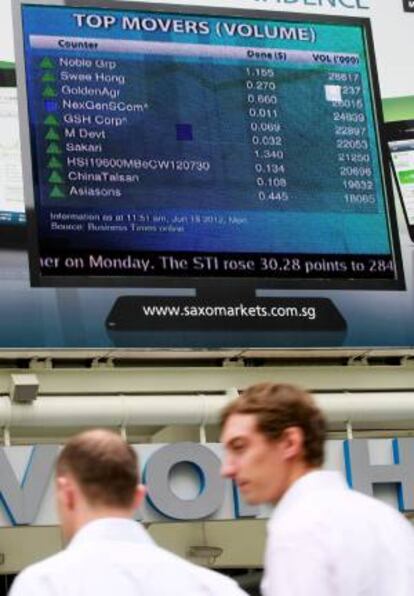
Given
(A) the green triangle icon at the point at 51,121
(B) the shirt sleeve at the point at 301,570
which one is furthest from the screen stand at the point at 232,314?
(B) the shirt sleeve at the point at 301,570

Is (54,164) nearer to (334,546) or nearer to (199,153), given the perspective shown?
(199,153)

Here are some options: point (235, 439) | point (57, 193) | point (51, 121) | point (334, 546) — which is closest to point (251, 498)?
point (235, 439)

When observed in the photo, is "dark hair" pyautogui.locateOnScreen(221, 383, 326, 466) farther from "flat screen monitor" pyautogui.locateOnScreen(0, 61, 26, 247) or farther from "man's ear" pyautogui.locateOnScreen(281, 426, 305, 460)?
"flat screen monitor" pyautogui.locateOnScreen(0, 61, 26, 247)

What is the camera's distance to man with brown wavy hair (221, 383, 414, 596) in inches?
101

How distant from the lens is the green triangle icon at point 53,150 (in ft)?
33.5

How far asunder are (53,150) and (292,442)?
301 inches

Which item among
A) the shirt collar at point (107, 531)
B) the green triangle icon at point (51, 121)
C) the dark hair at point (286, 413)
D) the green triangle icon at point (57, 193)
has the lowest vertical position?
the shirt collar at point (107, 531)

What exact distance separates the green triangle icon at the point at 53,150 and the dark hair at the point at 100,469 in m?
7.57

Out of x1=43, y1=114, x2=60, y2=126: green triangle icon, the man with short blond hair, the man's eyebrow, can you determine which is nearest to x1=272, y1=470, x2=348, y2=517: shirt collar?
the man's eyebrow

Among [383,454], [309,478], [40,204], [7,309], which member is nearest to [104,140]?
[40,204]

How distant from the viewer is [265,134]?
35.1ft

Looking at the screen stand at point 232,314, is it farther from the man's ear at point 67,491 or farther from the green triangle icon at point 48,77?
the man's ear at point 67,491

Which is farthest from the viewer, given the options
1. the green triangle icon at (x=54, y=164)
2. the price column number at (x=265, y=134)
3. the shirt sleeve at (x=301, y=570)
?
the price column number at (x=265, y=134)

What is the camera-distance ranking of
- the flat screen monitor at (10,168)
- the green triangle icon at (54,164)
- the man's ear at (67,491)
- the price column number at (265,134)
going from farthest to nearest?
1. the price column number at (265,134)
2. the green triangle icon at (54,164)
3. the flat screen monitor at (10,168)
4. the man's ear at (67,491)
